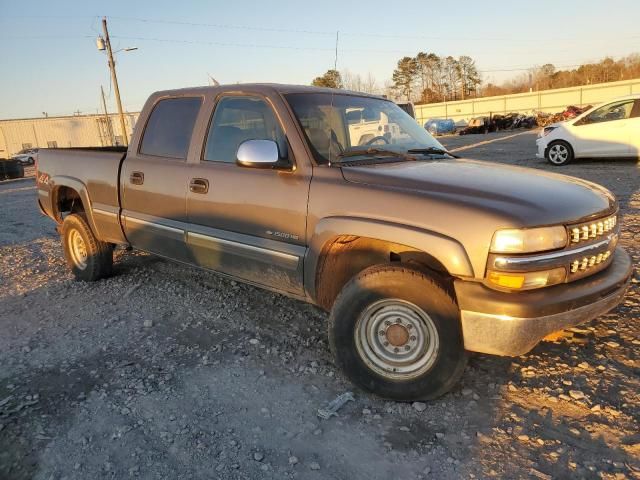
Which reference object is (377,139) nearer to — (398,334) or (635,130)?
(398,334)

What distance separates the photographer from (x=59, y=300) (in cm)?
471

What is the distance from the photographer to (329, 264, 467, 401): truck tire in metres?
2.61

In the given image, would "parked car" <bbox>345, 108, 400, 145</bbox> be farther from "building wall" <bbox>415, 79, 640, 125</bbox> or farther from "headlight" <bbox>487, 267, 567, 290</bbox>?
"building wall" <bbox>415, 79, 640, 125</bbox>

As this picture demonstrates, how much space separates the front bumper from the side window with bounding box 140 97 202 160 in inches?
102

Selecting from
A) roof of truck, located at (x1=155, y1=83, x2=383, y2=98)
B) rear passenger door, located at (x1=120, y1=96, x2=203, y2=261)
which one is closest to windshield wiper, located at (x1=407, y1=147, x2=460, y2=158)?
roof of truck, located at (x1=155, y1=83, x2=383, y2=98)

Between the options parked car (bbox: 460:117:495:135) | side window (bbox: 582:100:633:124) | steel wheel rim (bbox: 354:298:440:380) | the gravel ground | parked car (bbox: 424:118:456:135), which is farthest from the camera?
parked car (bbox: 424:118:456:135)

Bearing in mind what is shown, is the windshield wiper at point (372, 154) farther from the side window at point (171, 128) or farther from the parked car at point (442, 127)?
the parked car at point (442, 127)

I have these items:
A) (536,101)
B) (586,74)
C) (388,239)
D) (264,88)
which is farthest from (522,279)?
(586,74)

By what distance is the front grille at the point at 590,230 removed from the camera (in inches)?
100.0

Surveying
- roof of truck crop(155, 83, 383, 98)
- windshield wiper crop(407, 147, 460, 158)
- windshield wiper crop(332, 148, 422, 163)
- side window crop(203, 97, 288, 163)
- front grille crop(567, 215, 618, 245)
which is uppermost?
roof of truck crop(155, 83, 383, 98)

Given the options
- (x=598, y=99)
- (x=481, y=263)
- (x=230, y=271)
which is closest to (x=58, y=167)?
(x=230, y=271)

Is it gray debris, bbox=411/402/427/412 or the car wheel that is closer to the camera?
gray debris, bbox=411/402/427/412

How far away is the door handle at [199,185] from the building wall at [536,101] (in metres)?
50.6

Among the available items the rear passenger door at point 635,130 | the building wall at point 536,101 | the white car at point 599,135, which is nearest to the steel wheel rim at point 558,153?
the white car at point 599,135
